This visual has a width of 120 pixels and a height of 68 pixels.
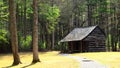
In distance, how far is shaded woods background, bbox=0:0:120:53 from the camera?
249 feet

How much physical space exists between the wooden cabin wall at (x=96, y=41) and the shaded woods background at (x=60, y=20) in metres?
11.5

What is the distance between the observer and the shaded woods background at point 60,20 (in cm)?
7593

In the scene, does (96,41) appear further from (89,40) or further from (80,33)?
(80,33)

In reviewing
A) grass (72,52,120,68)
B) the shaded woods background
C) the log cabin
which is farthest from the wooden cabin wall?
grass (72,52,120,68)

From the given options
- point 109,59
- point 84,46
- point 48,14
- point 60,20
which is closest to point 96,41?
point 84,46

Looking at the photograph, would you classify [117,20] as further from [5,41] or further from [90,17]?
[5,41]

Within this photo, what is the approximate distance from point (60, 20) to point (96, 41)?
98.4 ft

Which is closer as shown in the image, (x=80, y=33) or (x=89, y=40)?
(x=89, y=40)

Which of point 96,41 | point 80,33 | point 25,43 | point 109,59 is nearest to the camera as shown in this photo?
point 109,59

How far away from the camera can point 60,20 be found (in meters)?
91.2

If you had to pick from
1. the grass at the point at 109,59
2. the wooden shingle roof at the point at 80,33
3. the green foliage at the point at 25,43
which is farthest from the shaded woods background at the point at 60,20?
the grass at the point at 109,59

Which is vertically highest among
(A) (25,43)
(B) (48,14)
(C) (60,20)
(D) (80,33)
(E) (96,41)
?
(B) (48,14)

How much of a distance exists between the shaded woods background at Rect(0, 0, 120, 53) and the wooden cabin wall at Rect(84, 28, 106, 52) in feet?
37.7

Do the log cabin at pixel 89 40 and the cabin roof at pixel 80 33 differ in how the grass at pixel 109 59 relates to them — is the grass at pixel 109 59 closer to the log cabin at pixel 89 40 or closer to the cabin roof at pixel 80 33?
the log cabin at pixel 89 40
